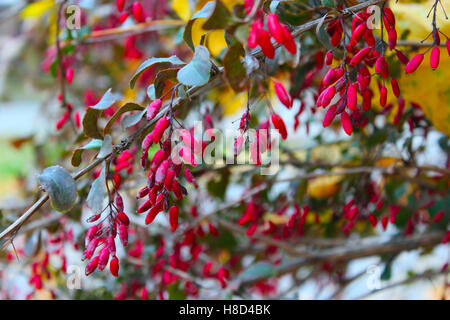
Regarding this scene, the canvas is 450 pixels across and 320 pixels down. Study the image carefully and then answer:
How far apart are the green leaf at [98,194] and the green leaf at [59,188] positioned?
1.5 inches

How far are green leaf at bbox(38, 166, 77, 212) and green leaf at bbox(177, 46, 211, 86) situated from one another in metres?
0.23

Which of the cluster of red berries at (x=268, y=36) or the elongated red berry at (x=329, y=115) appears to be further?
the elongated red berry at (x=329, y=115)

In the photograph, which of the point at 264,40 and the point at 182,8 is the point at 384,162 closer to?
the point at 182,8

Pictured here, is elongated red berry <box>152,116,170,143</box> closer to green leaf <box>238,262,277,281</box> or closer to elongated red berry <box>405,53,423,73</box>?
elongated red berry <box>405,53,423,73</box>

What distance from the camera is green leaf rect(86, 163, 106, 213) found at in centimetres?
79

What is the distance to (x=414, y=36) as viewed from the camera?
1.14 meters

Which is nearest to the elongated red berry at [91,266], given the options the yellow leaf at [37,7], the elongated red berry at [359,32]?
the elongated red berry at [359,32]

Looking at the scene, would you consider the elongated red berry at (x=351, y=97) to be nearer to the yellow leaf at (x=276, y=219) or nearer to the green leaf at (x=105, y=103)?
the green leaf at (x=105, y=103)

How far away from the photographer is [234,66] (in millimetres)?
687

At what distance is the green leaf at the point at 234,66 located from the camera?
0.67 meters

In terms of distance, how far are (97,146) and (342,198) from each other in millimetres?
829

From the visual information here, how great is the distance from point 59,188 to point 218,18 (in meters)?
0.34

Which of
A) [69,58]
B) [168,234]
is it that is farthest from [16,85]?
[168,234]
